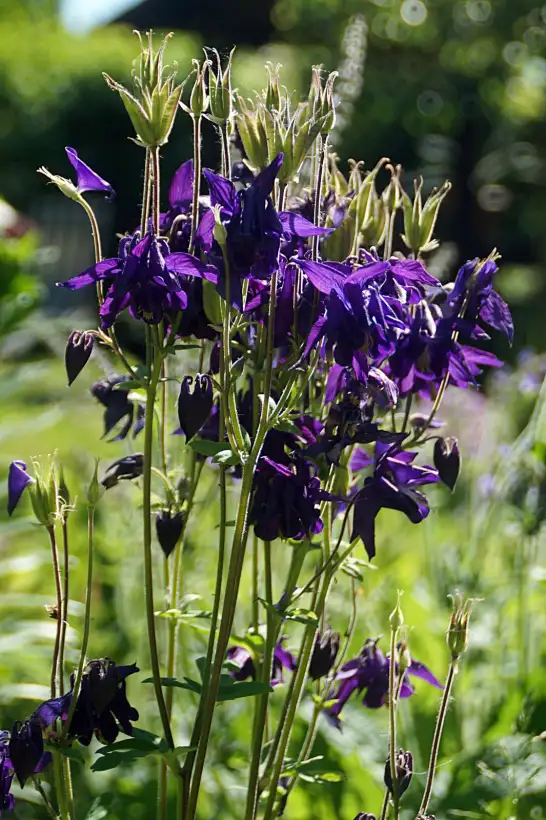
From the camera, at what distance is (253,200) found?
82cm

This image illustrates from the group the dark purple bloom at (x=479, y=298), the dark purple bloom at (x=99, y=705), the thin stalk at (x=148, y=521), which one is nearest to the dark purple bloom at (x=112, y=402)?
the thin stalk at (x=148, y=521)

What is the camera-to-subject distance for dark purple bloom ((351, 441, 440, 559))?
0.94m

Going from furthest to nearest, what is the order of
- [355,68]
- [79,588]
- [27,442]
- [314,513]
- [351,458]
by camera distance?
[27,442]
[79,588]
[355,68]
[351,458]
[314,513]

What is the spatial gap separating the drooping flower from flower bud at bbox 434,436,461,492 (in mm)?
326

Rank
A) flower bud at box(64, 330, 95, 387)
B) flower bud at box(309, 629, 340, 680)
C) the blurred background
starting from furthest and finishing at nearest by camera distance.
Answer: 1. the blurred background
2. flower bud at box(309, 629, 340, 680)
3. flower bud at box(64, 330, 95, 387)

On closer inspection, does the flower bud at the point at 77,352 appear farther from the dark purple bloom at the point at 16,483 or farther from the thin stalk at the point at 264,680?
the thin stalk at the point at 264,680

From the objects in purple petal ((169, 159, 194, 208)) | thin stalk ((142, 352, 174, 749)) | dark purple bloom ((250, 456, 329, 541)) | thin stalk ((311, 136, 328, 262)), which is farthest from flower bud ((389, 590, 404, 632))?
purple petal ((169, 159, 194, 208))

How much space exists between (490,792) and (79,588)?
1522mm

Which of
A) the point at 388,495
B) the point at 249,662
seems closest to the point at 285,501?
the point at 388,495

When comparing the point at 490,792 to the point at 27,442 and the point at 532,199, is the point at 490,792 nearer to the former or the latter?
the point at 27,442

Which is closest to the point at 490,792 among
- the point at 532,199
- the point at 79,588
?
the point at 79,588

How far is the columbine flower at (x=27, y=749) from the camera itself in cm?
89

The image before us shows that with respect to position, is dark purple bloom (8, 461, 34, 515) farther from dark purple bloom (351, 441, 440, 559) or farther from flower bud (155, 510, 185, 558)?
dark purple bloom (351, 441, 440, 559)

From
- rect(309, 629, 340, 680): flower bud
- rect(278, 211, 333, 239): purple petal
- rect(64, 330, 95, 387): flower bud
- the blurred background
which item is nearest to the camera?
rect(278, 211, 333, 239): purple petal
